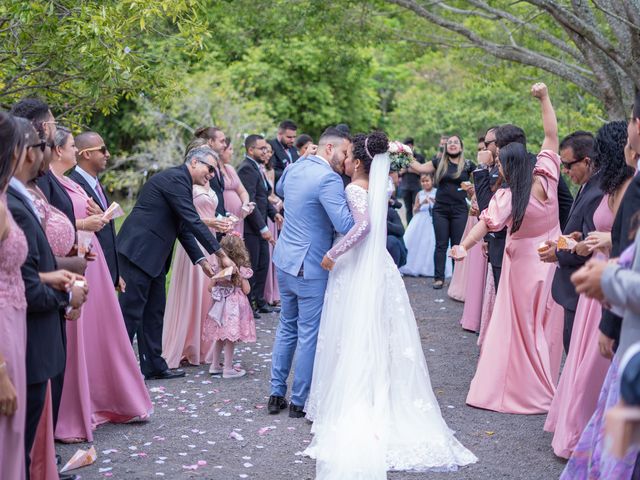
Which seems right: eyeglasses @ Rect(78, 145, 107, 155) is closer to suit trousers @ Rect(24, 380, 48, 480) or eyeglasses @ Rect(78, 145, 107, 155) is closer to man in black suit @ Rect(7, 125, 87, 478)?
man in black suit @ Rect(7, 125, 87, 478)

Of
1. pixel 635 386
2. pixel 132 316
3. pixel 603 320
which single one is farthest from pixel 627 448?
pixel 132 316

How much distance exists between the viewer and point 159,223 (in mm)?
7719

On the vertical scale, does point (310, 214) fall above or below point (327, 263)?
above

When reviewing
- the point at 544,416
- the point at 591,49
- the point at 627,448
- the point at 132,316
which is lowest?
the point at 544,416

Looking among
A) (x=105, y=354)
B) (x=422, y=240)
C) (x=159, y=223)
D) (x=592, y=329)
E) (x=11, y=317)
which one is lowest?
(x=105, y=354)

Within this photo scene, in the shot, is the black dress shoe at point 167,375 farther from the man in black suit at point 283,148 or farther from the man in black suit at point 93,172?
the man in black suit at point 283,148

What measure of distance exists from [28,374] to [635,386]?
2.91 metres

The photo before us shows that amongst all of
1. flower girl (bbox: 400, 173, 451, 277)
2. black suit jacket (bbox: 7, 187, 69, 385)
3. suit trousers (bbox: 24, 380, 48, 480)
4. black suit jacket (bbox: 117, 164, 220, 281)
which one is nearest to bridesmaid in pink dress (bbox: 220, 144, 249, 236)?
black suit jacket (bbox: 117, 164, 220, 281)

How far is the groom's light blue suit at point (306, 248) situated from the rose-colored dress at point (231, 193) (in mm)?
3538

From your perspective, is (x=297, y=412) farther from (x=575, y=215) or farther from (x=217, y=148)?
(x=217, y=148)

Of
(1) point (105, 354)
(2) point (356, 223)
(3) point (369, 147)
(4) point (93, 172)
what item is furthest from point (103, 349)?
(3) point (369, 147)

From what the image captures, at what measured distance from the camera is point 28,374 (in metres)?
4.38

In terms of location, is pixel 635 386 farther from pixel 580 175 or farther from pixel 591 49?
pixel 591 49

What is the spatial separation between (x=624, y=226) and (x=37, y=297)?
2.97 m
